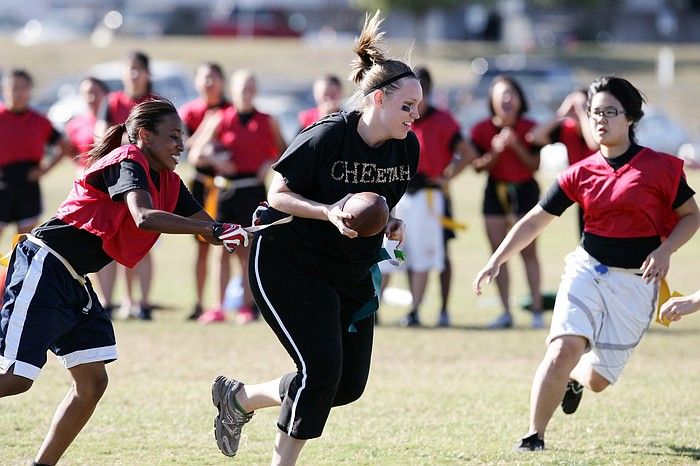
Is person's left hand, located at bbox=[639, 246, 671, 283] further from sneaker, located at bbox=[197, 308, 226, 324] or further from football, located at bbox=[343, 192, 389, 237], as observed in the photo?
sneaker, located at bbox=[197, 308, 226, 324]

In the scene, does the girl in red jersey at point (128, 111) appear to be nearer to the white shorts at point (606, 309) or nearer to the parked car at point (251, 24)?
the white shorts at point (606, 309)

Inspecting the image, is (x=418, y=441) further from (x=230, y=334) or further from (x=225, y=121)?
(x=225, y=121)

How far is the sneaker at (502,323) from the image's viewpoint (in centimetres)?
1070

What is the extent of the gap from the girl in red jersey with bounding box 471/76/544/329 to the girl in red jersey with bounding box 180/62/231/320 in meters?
2.34

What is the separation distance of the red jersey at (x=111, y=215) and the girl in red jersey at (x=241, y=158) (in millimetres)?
5378

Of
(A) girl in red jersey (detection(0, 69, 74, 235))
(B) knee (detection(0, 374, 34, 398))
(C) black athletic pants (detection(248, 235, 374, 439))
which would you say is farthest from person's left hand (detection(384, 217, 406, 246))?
(A) girl in red jersey (detection(0, 69, 74, 235))

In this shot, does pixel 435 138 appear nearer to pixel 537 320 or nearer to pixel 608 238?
pixel 537 320

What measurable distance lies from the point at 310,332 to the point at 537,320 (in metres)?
6.00

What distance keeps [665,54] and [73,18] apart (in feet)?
78.7

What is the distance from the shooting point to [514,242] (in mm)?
5988

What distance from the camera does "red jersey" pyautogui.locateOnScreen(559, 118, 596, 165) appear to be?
10102 millimetres

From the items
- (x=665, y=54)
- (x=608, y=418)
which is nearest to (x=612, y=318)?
(x=608, y=418)

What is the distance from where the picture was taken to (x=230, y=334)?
10094 mm

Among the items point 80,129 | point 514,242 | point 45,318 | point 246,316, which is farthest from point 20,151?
point 514,242
